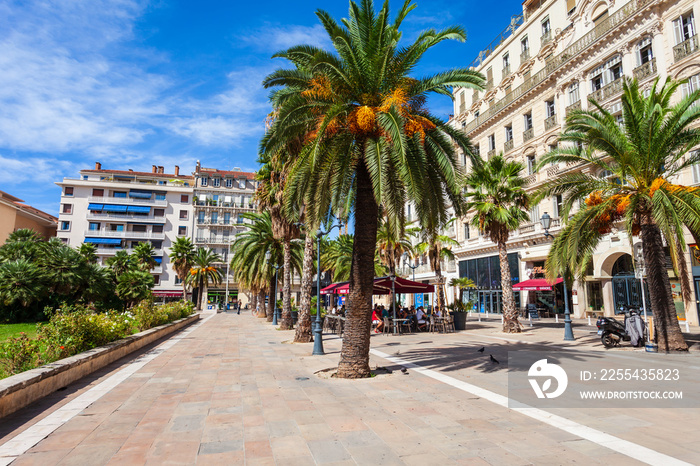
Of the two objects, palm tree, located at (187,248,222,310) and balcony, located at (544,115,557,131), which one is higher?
balcony, located at (544,115,557,131)

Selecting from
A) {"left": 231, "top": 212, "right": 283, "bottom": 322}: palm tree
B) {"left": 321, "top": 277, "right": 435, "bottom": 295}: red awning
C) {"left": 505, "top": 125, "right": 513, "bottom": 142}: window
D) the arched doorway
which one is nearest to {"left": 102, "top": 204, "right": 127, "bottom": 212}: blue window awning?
{"left": 231, "top": 212, "right": 283, "bottom": 322}: palm tree

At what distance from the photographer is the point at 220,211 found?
73.1 metres

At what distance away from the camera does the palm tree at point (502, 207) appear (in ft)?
65.4

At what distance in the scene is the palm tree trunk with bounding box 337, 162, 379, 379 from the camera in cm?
925

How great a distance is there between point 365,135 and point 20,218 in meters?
69.1

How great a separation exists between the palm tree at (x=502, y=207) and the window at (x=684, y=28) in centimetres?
1208

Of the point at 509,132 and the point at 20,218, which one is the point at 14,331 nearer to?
the point at 509,132

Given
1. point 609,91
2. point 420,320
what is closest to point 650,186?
point 420,320

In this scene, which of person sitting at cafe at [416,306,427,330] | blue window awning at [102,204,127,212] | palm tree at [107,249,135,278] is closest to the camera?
person sitting at cafe at [416,306,427,330]

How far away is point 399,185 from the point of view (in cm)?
947

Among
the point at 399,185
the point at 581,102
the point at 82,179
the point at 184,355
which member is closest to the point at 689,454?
the point at 399,185

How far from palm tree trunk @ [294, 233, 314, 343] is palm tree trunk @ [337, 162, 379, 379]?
7.23 metres

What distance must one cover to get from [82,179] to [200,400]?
75.6m

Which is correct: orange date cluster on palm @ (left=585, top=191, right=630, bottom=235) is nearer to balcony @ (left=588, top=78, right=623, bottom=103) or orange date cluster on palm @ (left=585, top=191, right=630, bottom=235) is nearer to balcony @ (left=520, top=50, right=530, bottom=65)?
balcony @ (left=588, top=78, right=623, bottom=103)
